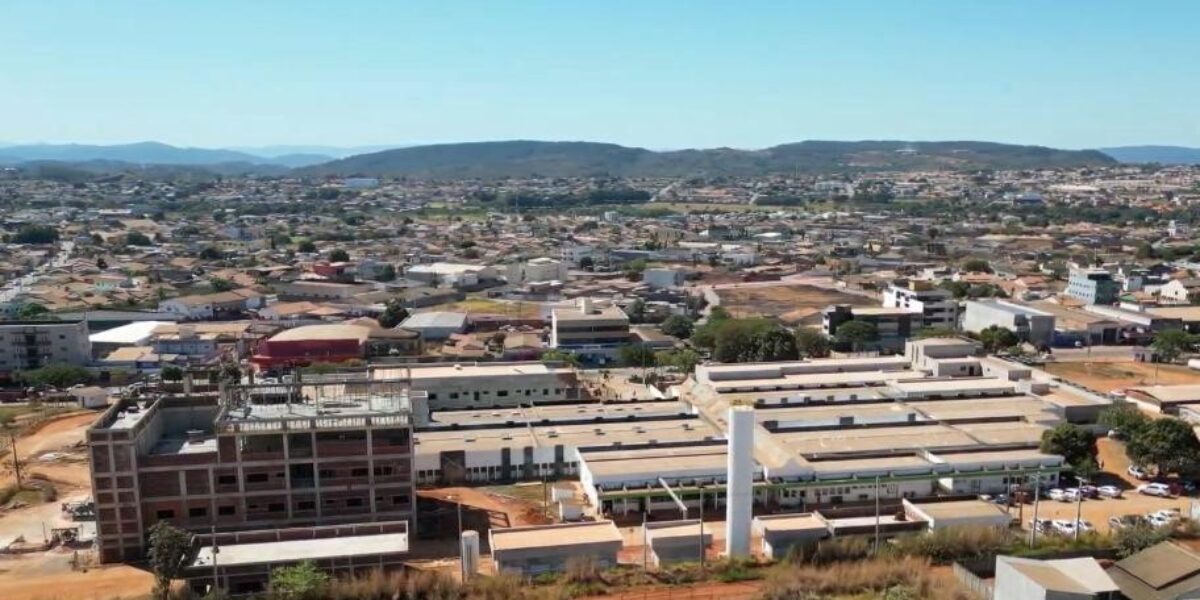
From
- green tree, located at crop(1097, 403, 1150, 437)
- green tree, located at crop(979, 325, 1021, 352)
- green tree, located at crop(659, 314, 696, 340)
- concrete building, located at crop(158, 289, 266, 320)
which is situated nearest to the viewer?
green tree, located at crop(1097, 403, 1150, 437)

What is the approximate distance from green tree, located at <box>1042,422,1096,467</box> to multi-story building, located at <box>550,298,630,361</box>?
2083 cm

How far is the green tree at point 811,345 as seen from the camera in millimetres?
40906

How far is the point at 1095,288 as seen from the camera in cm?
5409

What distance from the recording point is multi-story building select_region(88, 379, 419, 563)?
20.1 m

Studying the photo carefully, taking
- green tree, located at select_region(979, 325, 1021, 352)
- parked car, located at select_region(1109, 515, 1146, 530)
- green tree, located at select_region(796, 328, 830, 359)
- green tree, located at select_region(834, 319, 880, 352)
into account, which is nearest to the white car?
parked car, located at select_region(1109, 515, 1146, 530)

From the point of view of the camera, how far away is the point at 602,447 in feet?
86.4

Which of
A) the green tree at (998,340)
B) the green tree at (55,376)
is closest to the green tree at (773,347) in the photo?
the green tree at (998,340)

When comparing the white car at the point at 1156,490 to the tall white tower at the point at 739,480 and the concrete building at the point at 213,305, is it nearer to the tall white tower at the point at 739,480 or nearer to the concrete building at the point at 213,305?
the tall white tower at the point at 739,480

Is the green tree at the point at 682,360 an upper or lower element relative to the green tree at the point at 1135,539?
lower

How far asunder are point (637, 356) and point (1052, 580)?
24.6m

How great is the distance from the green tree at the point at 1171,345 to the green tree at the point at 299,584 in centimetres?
3831

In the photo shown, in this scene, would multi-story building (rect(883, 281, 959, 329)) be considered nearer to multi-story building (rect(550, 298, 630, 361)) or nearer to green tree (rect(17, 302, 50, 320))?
multi-story building (rect(550, 298, 630, 361))

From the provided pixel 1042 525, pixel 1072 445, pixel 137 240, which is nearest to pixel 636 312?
pixel 1072 445

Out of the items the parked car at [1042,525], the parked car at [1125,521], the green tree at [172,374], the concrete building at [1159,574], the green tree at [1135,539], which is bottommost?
the parked car at [1042,525]
